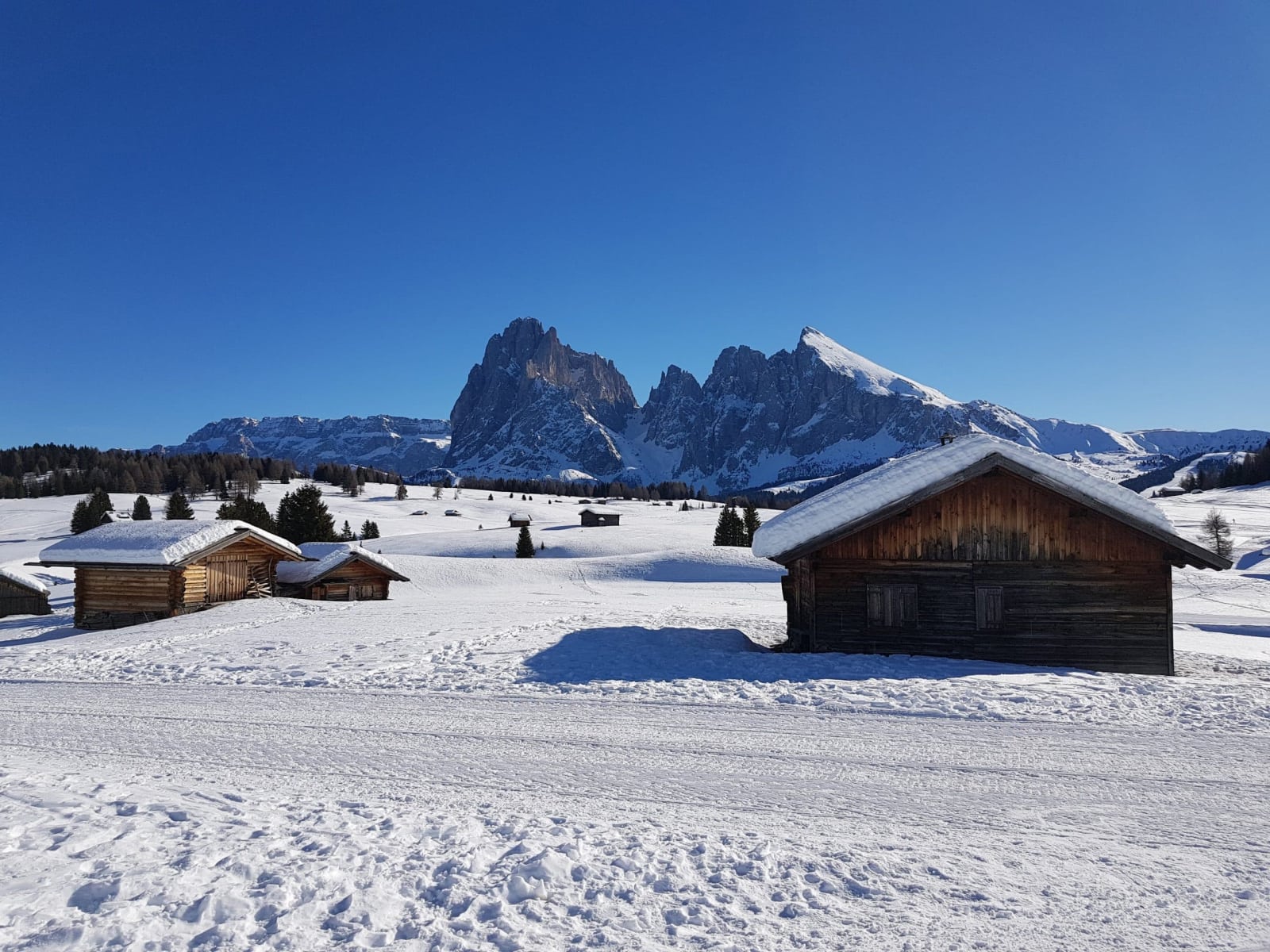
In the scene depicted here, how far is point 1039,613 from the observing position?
16.8 metres

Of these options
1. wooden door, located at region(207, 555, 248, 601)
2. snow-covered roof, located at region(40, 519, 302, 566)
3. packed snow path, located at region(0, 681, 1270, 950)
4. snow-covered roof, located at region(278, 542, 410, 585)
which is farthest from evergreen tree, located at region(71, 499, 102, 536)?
packed snow path, located at region(0, 681, 1270, 950)

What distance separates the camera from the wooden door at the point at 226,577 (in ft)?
92.1

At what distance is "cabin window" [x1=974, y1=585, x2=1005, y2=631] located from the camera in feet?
55.4

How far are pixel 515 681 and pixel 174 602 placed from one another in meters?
19.5

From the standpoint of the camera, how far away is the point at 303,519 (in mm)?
62594

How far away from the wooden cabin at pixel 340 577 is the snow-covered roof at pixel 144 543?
18.8 ft

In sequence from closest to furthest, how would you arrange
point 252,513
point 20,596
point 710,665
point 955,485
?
1. point 710,665
2. point 955,485
3. point 20,596
4. point 252,513

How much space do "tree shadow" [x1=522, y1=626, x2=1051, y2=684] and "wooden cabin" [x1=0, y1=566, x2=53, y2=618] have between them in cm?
3932

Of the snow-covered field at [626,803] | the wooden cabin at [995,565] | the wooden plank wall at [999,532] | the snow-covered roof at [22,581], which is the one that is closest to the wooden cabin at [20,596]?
the snow-covered roof at [22,581]

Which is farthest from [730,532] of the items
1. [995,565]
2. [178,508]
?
[178,508]

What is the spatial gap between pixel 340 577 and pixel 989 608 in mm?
30235

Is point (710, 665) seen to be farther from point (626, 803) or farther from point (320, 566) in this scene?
point (320, 566)

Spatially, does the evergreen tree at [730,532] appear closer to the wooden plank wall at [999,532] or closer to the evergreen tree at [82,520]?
the wooden plank wall at [999,532]

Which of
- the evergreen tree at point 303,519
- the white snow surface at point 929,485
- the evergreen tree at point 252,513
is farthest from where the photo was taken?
the evergreen tree at point 252,513
